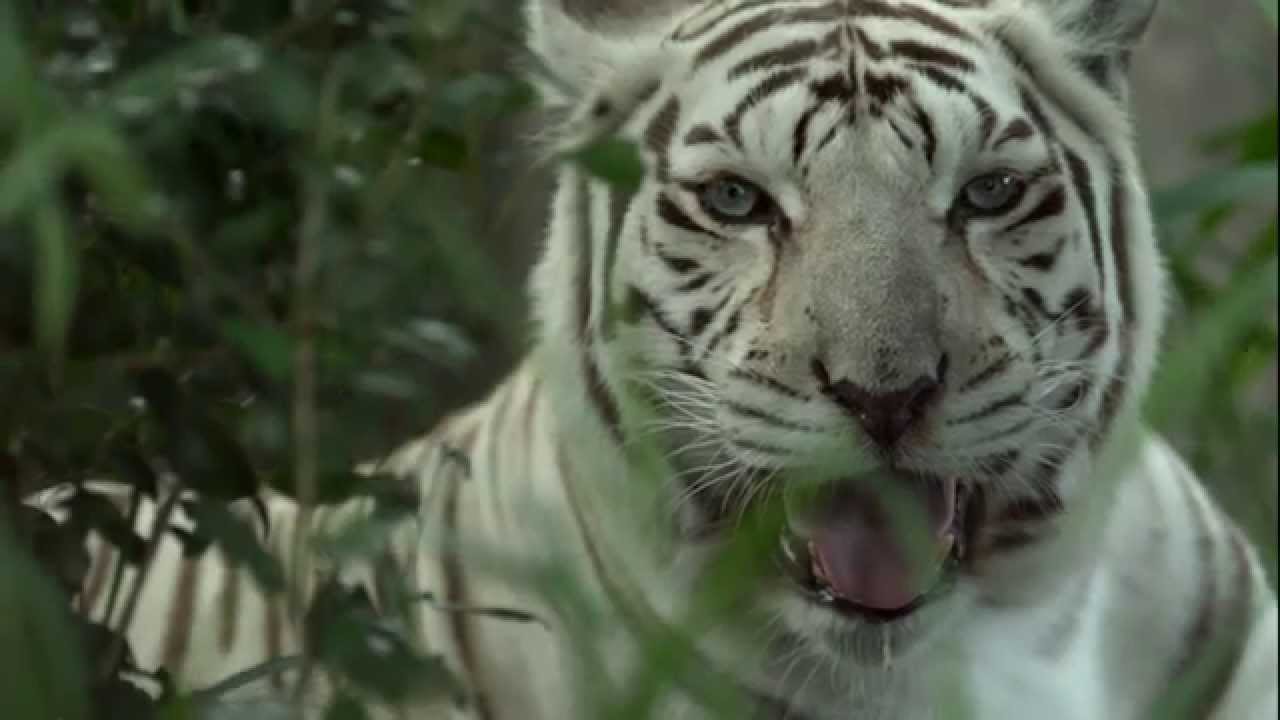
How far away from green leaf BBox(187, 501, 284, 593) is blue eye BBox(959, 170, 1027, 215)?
2.08 feet

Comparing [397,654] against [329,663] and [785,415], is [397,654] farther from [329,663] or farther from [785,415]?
[785,415]

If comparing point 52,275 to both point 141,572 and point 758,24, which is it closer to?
point 141,572

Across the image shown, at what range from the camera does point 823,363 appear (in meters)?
1.60

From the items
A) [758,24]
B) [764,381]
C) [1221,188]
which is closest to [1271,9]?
[1221,188]

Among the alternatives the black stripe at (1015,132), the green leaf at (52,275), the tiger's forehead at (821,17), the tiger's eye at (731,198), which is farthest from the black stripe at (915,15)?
the green leaf at (52,275)

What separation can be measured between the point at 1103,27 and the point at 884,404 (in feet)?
1.72

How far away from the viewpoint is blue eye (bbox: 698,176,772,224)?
67.7 inches

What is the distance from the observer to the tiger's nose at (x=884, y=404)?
5.17 feet

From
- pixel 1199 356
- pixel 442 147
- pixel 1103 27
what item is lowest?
pixel 442 147

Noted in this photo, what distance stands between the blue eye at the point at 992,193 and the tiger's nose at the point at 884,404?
179 millimetres

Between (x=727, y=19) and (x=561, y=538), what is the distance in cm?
47

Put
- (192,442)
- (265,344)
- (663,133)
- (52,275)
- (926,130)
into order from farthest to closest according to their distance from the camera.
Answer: (663,133) < (926,130) < (192,442) < (265,344) < (52,275)

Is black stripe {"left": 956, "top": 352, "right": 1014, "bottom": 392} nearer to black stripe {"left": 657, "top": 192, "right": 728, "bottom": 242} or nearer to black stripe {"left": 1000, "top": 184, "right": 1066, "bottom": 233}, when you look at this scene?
black stripe {"left": 1000, "top": 184, "right": 1066, "bottom": 233}

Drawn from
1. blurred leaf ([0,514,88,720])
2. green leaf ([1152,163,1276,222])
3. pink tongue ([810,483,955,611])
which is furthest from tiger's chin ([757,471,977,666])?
blurred leaf ([0,514,88,720])
